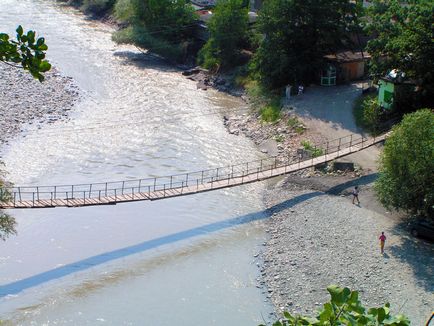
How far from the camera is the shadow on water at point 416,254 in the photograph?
70.7ft

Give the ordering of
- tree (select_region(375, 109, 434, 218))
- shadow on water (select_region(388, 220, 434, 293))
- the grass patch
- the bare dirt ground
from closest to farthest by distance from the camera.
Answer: the bare dirt ground, shadow on water (select_region(388, 220, 434, 293)), tree (select_region(375, 109, 434, 218)), the grass patch

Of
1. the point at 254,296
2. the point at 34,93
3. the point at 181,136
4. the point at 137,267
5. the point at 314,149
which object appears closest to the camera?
the point at 254,296

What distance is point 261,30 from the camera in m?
40.3

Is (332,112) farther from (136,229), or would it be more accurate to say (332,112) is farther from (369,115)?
(136,229)

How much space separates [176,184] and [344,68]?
53.1ft

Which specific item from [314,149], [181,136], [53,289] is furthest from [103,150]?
[53,289]

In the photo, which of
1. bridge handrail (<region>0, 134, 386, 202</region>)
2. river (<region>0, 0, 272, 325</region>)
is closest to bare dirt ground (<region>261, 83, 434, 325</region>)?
river (<region>0, 0, 272, 325</region>)

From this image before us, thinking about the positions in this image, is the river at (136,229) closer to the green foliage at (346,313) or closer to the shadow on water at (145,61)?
the shadow on water at (145,61)

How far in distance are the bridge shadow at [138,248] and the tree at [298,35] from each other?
13.0 metres

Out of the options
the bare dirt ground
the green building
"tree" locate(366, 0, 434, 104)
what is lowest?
the bare dirt ground

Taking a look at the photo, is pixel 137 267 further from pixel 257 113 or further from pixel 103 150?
pixel 257 113

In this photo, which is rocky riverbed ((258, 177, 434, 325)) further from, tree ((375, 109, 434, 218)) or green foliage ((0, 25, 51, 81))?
green foliage ((0, 25, 51, 81))

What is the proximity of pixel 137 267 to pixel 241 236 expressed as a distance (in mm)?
4472

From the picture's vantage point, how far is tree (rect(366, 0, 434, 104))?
31156 mm
